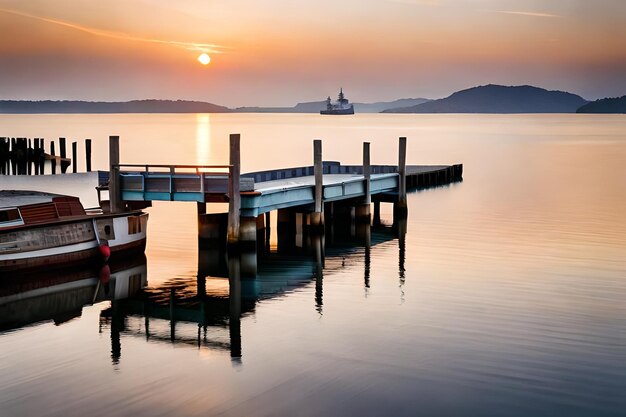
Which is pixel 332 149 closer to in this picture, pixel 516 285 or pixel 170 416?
pixel 516 285

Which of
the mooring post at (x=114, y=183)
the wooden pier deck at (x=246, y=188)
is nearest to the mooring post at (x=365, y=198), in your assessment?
the wooden pier deck at (x=246, y=188)

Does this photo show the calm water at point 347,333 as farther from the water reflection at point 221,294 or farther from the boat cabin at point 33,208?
the boat cabin at point 33,208

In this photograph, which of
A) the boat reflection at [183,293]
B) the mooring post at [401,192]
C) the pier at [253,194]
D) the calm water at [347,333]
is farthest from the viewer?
the mooring post at [401,192]

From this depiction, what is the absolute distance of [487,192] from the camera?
63.3 meters

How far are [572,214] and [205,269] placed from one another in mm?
25429

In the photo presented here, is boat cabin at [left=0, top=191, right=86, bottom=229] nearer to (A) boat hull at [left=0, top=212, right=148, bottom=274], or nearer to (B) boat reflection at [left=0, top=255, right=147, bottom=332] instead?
(A) boat hull at [left=0, top=212, right=148, bottom=274]

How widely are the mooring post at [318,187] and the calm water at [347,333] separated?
4.21ft

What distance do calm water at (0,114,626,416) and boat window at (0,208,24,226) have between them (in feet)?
6.29

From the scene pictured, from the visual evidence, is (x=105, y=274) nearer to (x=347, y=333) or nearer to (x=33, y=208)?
(x=33, y=208)

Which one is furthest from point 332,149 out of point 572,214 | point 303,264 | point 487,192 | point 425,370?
point 425,370

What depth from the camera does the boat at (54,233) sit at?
94.0 ft

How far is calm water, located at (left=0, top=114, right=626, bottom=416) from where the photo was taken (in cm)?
1803

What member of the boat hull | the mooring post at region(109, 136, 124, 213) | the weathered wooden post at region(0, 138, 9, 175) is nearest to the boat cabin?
the boat hull

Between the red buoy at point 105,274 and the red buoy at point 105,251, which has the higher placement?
the red buoy at point 105,251
